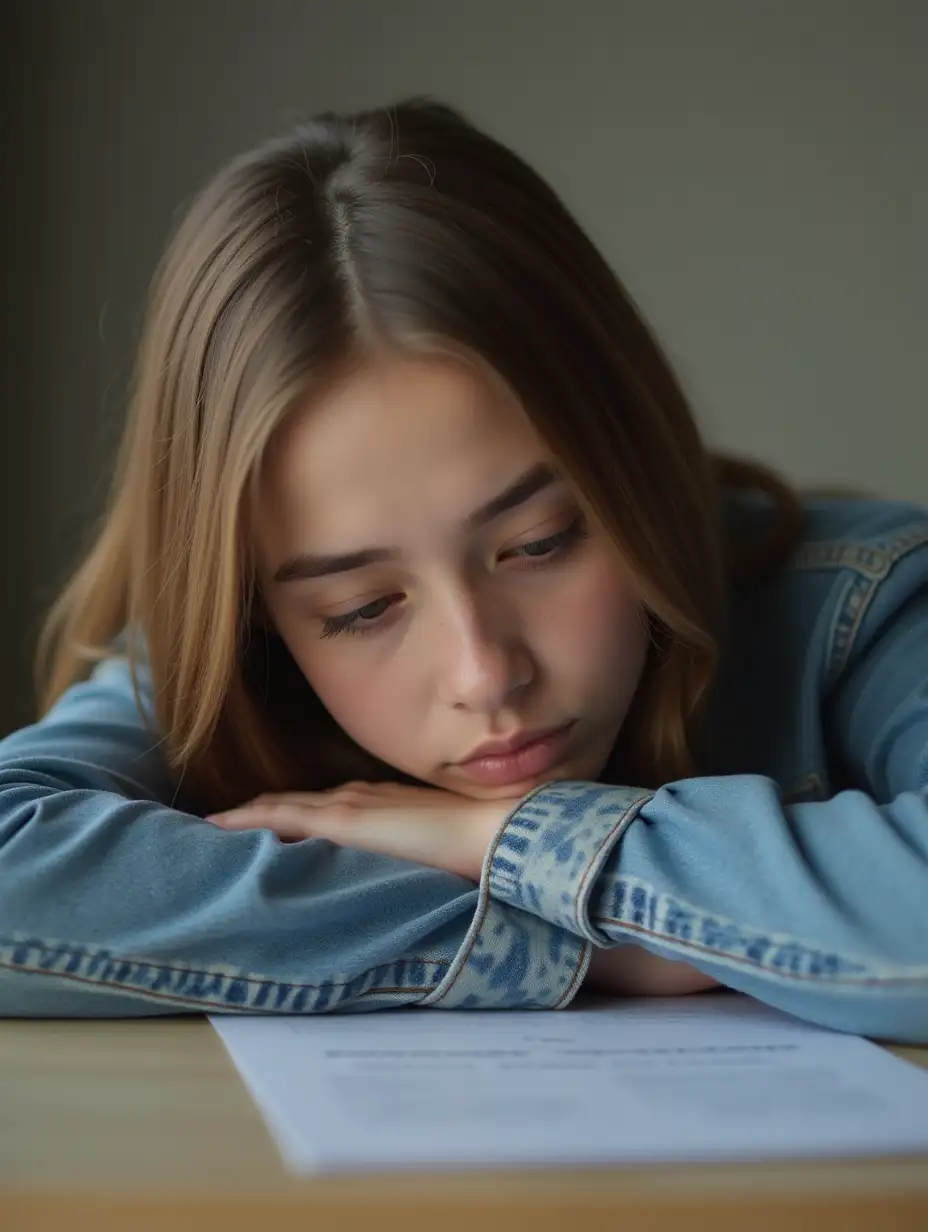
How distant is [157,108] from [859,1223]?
167 centimetres

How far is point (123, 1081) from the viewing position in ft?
2.02

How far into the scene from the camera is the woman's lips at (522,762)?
947mm

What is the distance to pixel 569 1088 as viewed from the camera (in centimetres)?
57

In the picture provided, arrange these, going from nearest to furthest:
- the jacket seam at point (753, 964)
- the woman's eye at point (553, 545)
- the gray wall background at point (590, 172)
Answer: the jacket seam at point (753, 964) < the woman's eye at point (553, 545) < the gray wall background at point (590, 172)

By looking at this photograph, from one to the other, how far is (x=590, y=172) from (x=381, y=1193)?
181 centimetres

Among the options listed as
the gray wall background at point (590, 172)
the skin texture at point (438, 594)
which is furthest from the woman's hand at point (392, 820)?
the gray wall background at point (590, 172)

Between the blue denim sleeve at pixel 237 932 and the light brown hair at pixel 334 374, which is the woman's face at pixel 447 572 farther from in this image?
the blue denim sleeve at pixel 237 932

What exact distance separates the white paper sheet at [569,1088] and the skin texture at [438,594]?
141 millimetres

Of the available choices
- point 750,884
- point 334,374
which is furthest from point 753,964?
point 334,374

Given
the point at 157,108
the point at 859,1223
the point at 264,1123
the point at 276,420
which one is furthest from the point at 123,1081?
the point at 157,108

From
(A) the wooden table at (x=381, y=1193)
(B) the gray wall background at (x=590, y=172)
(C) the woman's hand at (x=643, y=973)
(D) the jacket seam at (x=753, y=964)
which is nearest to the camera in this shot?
(A) the wooden table at (x=381, y=1193)

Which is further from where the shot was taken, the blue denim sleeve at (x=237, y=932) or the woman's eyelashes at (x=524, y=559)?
the woman's eyelashes at (x=524, y=559)

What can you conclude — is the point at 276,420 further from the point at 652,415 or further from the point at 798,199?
the point at 798,199

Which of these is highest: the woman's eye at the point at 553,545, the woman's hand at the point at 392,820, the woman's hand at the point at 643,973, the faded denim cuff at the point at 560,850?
the woman's eye at the point at 553,545
